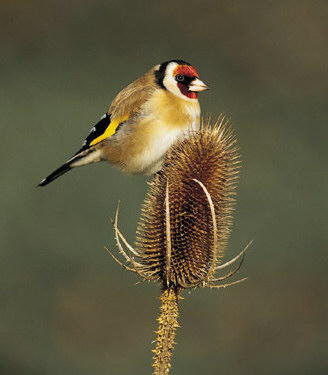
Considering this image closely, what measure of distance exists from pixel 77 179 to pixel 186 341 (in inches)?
105

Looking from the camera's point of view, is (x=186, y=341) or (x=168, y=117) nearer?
(x=168, y=117)

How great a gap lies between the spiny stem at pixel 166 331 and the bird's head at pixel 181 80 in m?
1.71

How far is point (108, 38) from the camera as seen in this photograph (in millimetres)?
13344

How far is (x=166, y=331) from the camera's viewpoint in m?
3.10

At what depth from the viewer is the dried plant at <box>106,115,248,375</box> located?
3.42 m

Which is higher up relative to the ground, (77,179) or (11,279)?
(77,179)

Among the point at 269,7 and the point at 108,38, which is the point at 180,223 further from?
the point at 269,7

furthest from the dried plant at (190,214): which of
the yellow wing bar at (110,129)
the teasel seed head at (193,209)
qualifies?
the yellow wing bar at (110,129)

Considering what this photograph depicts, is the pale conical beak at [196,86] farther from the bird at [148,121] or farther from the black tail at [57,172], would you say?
the black tail at [57,172]

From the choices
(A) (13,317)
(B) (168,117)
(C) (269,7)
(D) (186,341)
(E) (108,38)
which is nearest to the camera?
(B) (168,117)

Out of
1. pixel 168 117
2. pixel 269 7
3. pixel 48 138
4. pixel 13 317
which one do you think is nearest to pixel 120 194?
A: pixel 48 138

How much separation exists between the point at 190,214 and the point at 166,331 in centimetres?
68

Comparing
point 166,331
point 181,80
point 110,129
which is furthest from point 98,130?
point 166,331

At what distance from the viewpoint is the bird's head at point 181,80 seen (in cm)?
460
